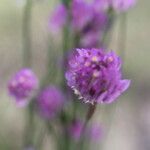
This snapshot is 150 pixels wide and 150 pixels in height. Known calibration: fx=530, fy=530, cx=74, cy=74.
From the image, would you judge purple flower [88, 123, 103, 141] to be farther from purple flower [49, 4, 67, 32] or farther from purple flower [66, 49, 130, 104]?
purple flower [66, 49, 130, 104]

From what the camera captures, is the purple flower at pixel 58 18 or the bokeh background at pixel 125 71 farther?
the bokeh background at pixel 125 71

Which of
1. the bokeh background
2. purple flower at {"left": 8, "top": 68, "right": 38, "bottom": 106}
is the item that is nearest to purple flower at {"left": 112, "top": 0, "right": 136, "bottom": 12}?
purple flower at {"left": 8, "top": 68, "right": 38, "bottom": 106}

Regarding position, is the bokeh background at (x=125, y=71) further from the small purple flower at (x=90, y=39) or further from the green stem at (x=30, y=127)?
the small purple flower at (x=90, y=39)

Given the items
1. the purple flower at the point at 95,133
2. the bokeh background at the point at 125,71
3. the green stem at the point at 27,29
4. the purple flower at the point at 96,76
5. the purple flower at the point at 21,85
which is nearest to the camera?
the purple flower at the point at 96,76

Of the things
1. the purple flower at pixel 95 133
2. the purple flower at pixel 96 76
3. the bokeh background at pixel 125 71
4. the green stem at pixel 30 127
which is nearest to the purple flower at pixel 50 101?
the green stem at pixel 30 127

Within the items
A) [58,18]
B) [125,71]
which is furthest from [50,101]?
[125,71]

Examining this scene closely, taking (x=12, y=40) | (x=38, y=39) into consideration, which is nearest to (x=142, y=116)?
(x=38, y=39)

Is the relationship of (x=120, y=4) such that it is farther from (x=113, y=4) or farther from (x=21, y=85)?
(x=21, y=85)
